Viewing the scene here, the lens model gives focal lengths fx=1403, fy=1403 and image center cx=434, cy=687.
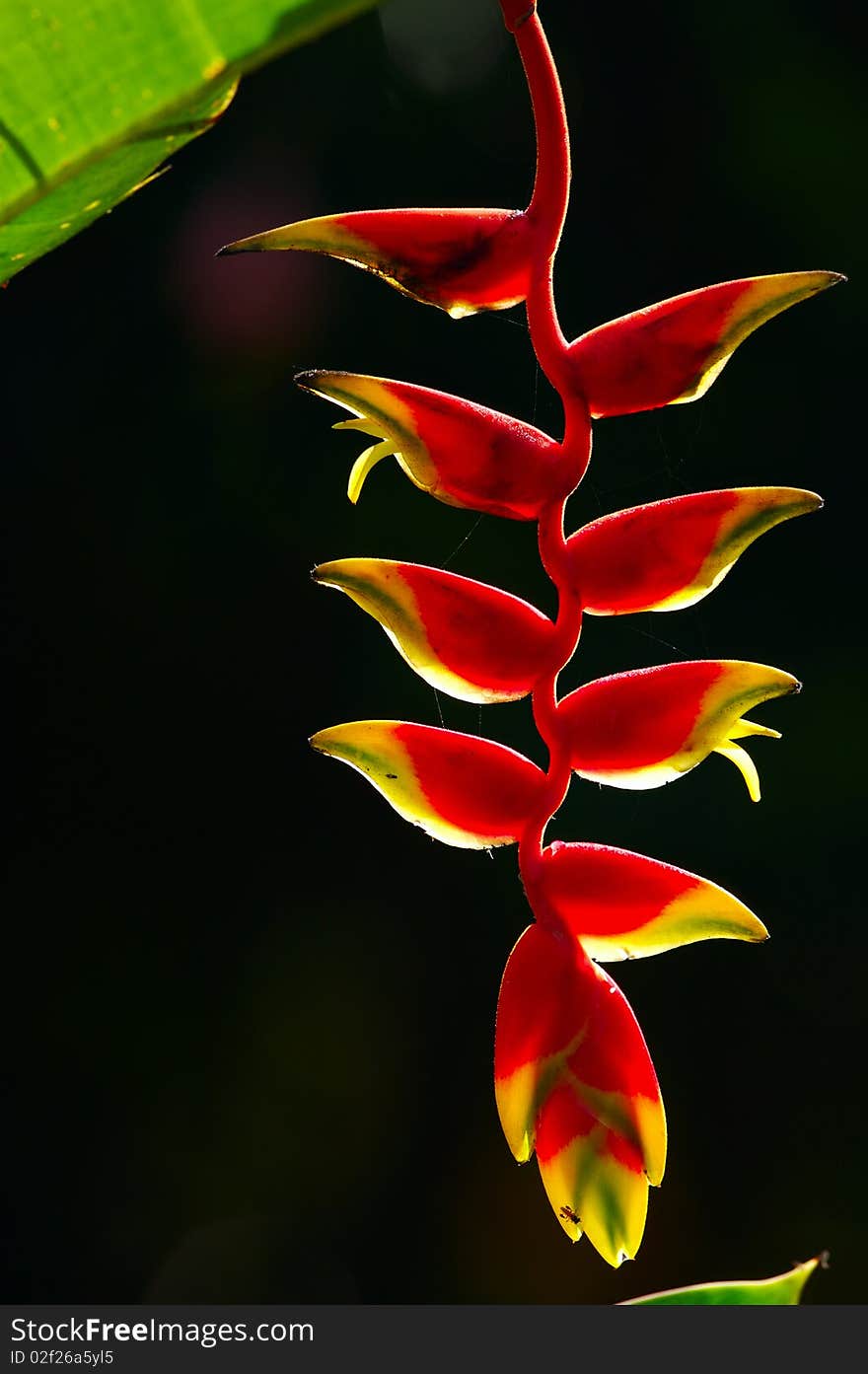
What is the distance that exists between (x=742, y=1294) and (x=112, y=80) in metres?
0.35

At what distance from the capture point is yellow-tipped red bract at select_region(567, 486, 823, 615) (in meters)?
0.36

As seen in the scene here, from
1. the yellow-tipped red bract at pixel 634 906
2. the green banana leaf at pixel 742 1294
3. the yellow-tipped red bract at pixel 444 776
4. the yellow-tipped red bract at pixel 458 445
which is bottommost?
the green banana leaf at pixel 742 1294

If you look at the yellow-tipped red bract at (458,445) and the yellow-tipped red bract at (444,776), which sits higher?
the yellow-tipped red bract at (458,445)

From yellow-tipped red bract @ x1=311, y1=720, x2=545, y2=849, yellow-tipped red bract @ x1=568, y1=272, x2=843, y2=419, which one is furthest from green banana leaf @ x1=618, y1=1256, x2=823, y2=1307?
yellow-tipped red bract @ x1=568, y1=272, x2=843, y2=419

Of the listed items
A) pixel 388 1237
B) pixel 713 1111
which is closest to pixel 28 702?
pixel 388 1237

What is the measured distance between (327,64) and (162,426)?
571 mm

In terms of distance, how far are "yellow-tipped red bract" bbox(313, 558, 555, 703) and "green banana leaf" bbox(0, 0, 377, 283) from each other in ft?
0.37

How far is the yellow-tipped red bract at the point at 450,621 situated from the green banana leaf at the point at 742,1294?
0.17m

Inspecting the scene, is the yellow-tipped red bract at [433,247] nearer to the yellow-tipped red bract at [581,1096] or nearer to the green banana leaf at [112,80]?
the green banana leaf at [112,80]

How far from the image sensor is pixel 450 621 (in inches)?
14.6

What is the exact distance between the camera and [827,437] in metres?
2.00

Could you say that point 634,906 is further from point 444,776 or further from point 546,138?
point 546,138

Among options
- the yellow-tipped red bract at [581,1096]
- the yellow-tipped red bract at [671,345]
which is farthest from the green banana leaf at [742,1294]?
the yellow-tipped red bract at [671,345]

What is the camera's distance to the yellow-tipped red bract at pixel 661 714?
0.37 metres
